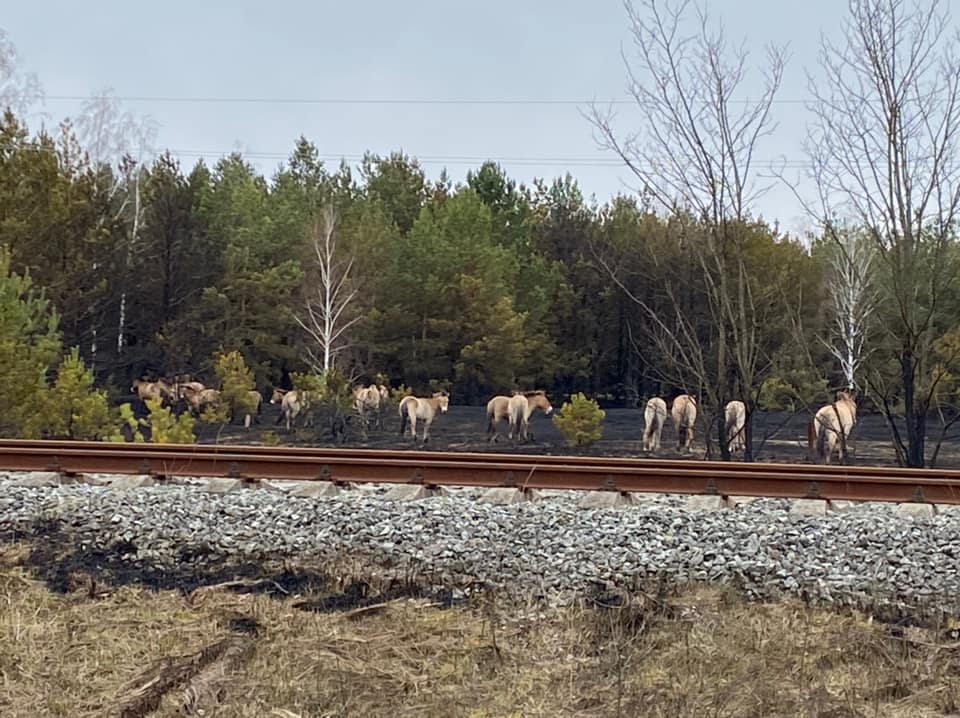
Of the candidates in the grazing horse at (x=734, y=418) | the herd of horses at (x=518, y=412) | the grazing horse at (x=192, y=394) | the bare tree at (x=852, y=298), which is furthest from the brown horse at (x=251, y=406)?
the bare tree at (x=852, y=298)

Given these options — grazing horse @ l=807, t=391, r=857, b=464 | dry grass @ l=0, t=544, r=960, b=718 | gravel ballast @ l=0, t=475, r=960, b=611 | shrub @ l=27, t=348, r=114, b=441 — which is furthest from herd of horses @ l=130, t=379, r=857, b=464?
dry grass @ l=0, t=544, r=960, b=718

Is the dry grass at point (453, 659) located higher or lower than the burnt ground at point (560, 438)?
lower

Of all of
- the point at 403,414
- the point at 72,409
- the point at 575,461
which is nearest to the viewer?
the point at 575,461

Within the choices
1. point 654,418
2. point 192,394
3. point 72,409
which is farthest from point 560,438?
point 72,409

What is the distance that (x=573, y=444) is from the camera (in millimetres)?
20719

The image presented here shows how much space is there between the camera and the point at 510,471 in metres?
9.05

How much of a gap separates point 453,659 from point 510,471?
386cm

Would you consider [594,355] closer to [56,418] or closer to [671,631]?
[56,418]

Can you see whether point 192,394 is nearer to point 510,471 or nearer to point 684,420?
point 684,420

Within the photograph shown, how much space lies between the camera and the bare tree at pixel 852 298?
1677cm

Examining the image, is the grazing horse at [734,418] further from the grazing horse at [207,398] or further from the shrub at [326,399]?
the grazing horse at [207,398]

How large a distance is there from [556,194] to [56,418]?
1444 inches

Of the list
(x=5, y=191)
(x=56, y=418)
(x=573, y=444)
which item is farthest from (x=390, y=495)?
(x=5, y=191)

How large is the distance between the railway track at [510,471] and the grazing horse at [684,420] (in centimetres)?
1029
